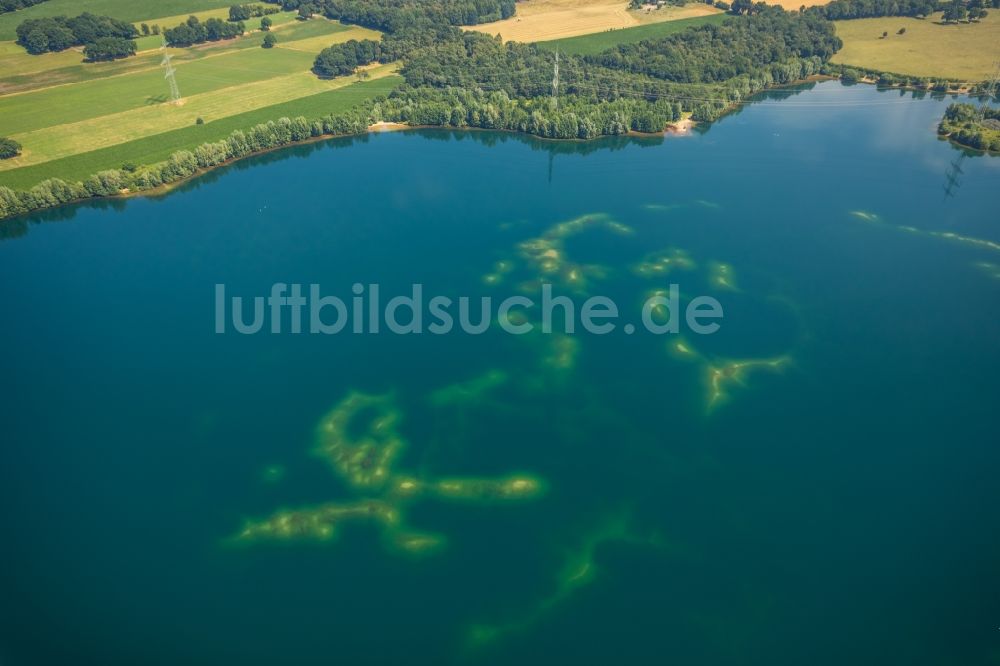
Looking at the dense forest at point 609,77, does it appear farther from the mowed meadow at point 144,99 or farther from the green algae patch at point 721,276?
the green algae patch at point 721,276

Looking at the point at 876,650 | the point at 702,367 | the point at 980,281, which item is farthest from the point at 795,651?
the point at 980,281

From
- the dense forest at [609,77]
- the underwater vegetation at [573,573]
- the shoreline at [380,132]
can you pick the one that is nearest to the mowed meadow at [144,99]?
the shoreline at [380,132]

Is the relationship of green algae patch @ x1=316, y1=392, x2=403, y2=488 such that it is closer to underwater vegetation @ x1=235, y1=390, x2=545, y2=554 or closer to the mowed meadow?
underwater vegetation @ x1=235, y1=390, x2=545, y2=554

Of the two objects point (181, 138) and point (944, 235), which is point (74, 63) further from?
point (944, 235)

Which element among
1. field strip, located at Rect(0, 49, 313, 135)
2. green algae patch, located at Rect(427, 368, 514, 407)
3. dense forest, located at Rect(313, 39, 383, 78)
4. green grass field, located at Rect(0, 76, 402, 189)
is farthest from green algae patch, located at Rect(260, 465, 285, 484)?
dense forest, located at Rect(313, 39, 383, 78)

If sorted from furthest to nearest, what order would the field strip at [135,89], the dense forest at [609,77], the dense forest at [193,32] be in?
the dense forest at [193,32], the field strip at [135,89], the dense forest at [609,77]
